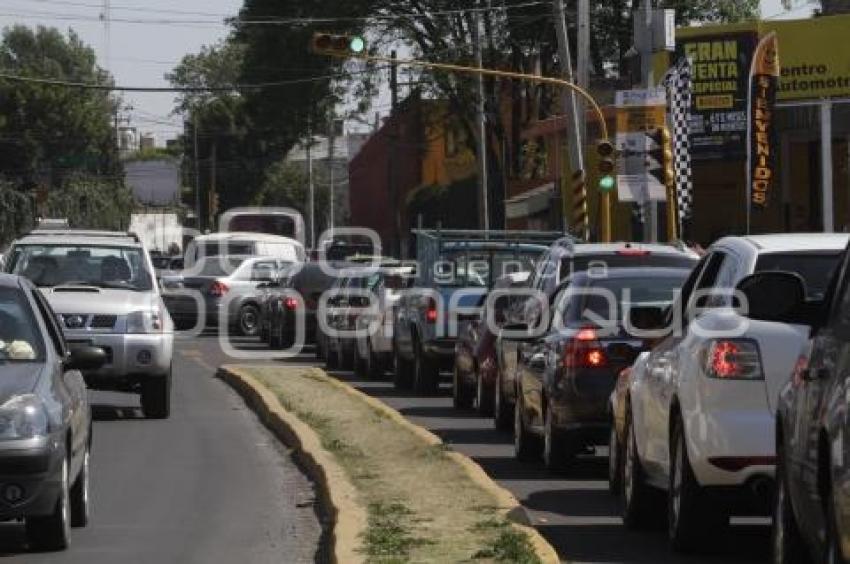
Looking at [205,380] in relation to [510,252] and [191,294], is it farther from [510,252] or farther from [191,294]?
[191,294]

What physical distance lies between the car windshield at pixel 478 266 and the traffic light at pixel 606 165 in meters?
11.1

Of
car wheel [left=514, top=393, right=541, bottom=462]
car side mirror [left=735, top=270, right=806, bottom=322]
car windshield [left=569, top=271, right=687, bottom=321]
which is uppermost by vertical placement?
car side mirror [left=735, top=270, right=806, bottom=322]

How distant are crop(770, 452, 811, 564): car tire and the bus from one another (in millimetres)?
52310

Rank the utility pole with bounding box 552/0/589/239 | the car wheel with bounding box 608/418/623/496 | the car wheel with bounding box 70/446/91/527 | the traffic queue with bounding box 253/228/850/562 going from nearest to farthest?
the traffic queue with bounding box 253/228/850/562
the car wheel with bounding box 70/446/91/527
the car wheel with bounding box 608/418/623/496
the utility pole with bounding box 552/0/589/239

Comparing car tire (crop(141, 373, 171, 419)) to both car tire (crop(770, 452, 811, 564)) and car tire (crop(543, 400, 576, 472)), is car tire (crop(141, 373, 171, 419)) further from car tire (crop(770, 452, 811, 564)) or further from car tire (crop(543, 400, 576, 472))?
car tire (crop(770, 452, 811, 564))

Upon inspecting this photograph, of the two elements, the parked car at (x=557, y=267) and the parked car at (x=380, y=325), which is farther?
the parked car at (x=380, y=325)

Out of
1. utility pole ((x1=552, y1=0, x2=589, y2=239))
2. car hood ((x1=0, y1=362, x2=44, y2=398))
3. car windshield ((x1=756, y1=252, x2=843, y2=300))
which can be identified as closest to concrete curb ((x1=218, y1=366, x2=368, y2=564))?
car hood ((x1=0, y1=362, x2=44, y2=398))

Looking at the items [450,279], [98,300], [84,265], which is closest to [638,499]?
[98,300]

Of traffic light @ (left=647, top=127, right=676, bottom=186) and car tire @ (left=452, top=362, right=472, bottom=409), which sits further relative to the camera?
traffic light @ (left=647, top=127, right=676, bottom=186)

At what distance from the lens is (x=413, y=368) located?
27.0 meters

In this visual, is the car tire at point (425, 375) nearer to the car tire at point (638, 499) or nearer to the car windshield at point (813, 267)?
the car tire at point (638, 499)

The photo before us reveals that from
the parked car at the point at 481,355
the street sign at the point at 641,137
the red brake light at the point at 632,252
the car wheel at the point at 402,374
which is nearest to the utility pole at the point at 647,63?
the street sign at the point at 641,137

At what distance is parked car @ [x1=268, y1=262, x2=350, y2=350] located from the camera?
1436 inches

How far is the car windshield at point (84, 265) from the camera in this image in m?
21.4
